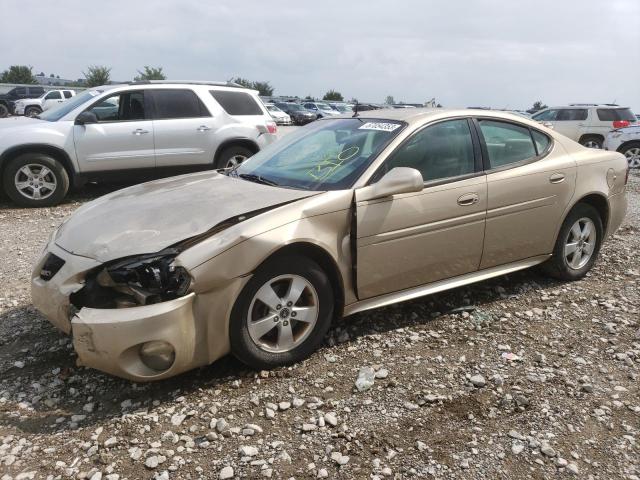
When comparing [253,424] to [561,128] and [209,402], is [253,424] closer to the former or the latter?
[209,402]

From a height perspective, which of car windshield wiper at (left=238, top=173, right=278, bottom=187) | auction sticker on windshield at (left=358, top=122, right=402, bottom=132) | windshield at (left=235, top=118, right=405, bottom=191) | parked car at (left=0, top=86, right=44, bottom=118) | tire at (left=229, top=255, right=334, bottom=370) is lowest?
tire at (left=229, top=255, right=334, bottom=370)

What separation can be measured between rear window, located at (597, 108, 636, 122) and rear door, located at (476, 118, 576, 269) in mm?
12673

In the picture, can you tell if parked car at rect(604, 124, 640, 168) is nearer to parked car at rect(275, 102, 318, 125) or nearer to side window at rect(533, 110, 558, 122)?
side window at rect(533, 110, 558, 122)

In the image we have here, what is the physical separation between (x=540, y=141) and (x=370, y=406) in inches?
111

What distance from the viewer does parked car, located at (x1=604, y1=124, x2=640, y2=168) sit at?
1366 cm

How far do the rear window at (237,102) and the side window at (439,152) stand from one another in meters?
5.72

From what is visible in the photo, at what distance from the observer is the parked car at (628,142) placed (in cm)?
1366

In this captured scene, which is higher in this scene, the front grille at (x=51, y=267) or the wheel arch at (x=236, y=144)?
the wheel arch at (x=236, y=144)

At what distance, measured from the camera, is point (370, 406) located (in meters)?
3.08

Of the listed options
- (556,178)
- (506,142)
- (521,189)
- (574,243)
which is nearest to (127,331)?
(521,189)

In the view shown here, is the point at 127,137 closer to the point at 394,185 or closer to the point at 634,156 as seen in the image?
the point at 394,185

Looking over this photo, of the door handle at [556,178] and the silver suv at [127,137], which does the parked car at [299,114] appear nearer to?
the silver suv at [127,137]

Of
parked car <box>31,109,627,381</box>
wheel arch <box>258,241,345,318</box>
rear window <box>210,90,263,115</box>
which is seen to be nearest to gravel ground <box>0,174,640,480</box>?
parked car <box>31,109,627,381</box>

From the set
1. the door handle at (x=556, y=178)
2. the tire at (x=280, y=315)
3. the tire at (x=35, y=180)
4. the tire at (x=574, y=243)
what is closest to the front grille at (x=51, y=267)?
the tire at (x=280, y=315)
